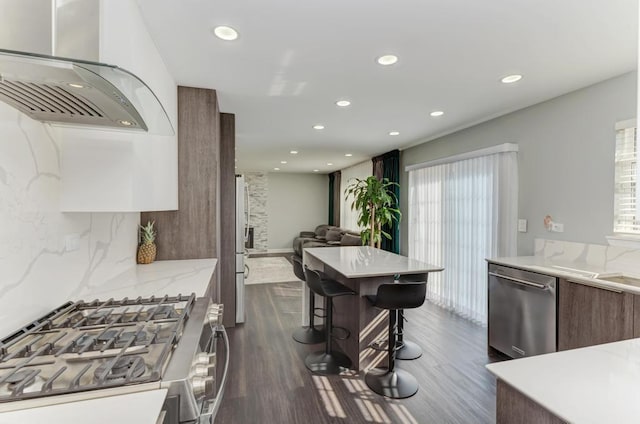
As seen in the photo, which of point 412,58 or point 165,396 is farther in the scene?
point 412,58

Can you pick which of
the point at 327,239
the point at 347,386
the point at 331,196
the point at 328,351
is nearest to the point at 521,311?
the point at 347,386

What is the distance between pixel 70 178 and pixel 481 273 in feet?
13.3

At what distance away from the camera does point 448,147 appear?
14.4ft

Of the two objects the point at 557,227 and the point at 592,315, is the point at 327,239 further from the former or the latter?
the point at 592,315

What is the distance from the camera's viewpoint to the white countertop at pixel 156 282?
1719mm

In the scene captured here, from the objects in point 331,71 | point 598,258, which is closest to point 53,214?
point 331,71

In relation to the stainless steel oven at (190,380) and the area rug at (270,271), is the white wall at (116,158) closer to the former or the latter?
the stainless steel oven at (190,380)

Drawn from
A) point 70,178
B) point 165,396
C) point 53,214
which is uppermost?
point 70,178

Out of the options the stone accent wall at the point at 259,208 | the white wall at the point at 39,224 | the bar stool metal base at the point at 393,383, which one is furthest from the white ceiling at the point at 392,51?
the stone accent wall at the point at 259,208

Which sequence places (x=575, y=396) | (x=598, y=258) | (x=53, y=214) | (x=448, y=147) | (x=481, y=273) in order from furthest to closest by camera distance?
(x=448, y=147), (x=481, y=273), (x=598, y=258), (x=53, y=214), (x=575, y=396)

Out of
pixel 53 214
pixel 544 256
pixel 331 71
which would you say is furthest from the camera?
pixel 544 256

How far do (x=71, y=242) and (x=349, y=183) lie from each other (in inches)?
279

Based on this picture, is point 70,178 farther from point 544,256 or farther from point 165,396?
point 544,256

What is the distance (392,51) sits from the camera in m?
2.10
